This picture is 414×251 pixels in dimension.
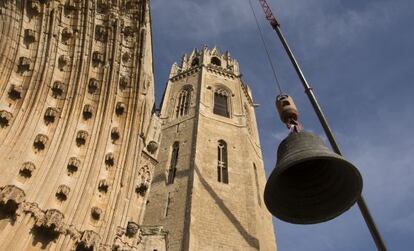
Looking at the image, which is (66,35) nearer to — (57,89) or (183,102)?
(57,89)

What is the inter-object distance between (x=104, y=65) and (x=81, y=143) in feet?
5.08

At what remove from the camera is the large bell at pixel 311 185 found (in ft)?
15.9

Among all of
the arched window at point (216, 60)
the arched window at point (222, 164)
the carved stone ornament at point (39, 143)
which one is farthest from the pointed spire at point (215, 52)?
the carved stone ornament at point (39, 143)

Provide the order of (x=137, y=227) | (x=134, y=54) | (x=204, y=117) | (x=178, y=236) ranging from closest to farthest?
(x=137, y=227)
(x=134, y=54)
(x=178, y=236)
(x=204, y=117)

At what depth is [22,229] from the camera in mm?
5699

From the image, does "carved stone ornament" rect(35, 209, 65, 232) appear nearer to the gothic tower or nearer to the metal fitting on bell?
the gothic tower

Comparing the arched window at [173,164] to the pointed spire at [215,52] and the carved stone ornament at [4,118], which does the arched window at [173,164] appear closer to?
the pointed spire at [215,52]

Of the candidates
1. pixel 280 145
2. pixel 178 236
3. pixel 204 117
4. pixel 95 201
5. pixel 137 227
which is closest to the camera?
pixel 280 145

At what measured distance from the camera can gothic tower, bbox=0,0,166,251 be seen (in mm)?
5988

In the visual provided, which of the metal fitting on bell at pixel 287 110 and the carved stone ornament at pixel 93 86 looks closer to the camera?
the metal fitting on bell at pixel 287 110

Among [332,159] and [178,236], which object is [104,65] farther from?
[178,236]

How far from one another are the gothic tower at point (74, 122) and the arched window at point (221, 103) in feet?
66.8

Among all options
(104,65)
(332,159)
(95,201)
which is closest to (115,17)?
(104,65)

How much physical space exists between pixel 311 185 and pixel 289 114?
37.6 inches
